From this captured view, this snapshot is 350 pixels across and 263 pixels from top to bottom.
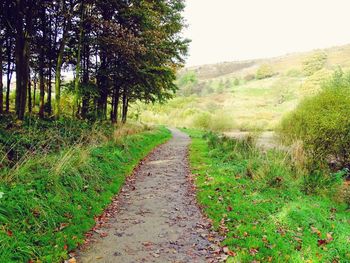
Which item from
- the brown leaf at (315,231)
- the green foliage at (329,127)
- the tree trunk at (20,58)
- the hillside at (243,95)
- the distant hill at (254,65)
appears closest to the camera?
the brown leaf at (315,231)

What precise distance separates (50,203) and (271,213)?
4714 millimetres

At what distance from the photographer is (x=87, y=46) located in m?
16.9

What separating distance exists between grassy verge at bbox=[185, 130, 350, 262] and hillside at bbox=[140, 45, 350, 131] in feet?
29.8

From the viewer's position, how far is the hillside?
112ft

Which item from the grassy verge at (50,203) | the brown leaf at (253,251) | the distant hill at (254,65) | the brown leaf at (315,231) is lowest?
the brown leaf at (315,231)

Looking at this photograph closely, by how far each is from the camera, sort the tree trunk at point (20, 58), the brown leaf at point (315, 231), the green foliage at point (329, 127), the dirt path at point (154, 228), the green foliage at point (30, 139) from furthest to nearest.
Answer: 1. the tree trunk at point (20, 58)
2. the green foliage at point (329, 127)
3. the green foliage at point (30, 139)
4. the brown leaf at point (315, 231)
5. the dirt path at point (154, 228)

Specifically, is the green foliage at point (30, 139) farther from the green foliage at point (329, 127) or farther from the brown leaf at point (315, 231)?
the green foliage at point (329, 127)

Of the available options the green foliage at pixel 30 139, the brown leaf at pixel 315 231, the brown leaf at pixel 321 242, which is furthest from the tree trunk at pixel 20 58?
the brown leaf at pixel 321 242

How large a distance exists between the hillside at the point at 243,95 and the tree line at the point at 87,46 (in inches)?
354

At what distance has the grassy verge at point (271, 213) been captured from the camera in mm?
5648

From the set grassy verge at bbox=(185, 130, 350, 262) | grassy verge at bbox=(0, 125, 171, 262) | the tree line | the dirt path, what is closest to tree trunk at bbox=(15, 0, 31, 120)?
the tree line

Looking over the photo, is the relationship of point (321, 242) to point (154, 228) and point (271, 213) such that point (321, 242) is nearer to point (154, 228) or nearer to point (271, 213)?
point (271, 213)

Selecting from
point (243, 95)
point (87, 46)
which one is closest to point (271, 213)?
point (87, 46)

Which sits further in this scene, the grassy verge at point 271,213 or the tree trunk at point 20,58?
the tree trunk at point 20,58
